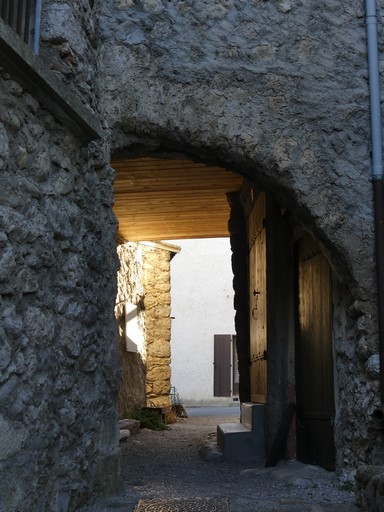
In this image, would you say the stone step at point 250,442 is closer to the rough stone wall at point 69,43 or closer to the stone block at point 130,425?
the stone block at point 130,425

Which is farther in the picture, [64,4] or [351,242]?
[351,242]

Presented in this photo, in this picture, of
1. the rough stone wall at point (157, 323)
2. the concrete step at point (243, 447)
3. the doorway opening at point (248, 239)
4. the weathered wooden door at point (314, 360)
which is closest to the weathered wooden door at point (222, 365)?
the rough stone wall at point (157, 323)

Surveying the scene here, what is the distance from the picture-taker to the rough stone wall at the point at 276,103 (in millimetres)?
4348

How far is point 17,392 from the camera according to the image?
2850 millimetres

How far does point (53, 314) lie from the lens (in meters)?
3.29

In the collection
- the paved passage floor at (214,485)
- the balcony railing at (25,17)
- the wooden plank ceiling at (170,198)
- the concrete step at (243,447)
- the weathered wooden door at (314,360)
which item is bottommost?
the paved passage floor at (214,485)

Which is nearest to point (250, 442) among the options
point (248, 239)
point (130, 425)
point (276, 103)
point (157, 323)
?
point (248, 239)

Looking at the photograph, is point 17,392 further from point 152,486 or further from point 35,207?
point 152,486

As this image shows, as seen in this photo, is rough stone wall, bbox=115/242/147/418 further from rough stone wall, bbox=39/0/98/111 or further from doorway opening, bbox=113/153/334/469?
rough stone wall, bbox=39/0/98/111

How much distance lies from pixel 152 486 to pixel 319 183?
2.14 meters

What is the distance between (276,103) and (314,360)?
194 cm

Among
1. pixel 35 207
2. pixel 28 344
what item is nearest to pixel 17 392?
pixel 28 344

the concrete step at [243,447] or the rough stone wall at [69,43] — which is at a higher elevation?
the rough stone wall at [69,43]

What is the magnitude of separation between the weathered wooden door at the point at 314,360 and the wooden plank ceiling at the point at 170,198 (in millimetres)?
1256
